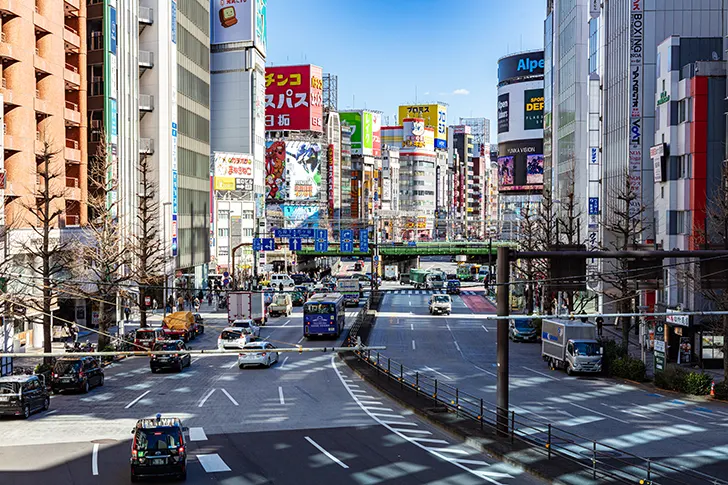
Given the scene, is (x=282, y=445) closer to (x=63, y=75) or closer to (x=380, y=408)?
(x=380, y=408)

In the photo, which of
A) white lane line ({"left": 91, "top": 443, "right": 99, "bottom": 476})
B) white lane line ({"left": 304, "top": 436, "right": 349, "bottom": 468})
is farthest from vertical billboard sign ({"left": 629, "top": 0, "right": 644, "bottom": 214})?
white lane line ({"left": 91, "top": 443, "right": 99, "bottom": 476})

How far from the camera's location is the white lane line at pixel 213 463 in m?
26.3

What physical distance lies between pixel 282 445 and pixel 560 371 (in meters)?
25.1

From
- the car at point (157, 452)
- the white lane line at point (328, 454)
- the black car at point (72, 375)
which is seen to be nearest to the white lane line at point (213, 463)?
the car at point (157, 452)

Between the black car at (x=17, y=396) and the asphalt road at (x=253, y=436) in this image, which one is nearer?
the asphalt road at (x=253, y=436)

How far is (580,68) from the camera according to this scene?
94875 mm

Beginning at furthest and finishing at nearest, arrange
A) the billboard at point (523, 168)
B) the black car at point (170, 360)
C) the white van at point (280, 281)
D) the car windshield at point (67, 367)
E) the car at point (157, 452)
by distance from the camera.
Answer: the billboard at point (523, 168) < the white van at point (280, 281) < the black car at point (170, 360) < the car windshield at point (67, 367) < the car at point (157, 452)

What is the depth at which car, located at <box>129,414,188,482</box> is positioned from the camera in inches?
969

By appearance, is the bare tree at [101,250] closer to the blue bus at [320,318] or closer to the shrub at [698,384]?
the blue bus at [320,318]

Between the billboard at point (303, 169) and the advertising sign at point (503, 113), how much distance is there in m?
36.9

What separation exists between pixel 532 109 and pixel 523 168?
11.5m

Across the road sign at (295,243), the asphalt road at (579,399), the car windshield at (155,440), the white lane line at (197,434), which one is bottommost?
the asphalt road at (579,399)

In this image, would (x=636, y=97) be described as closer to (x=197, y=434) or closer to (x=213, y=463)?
(x=197, y=434)

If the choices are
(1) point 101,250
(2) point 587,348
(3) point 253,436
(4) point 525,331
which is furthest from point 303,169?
(3) point 253,436
